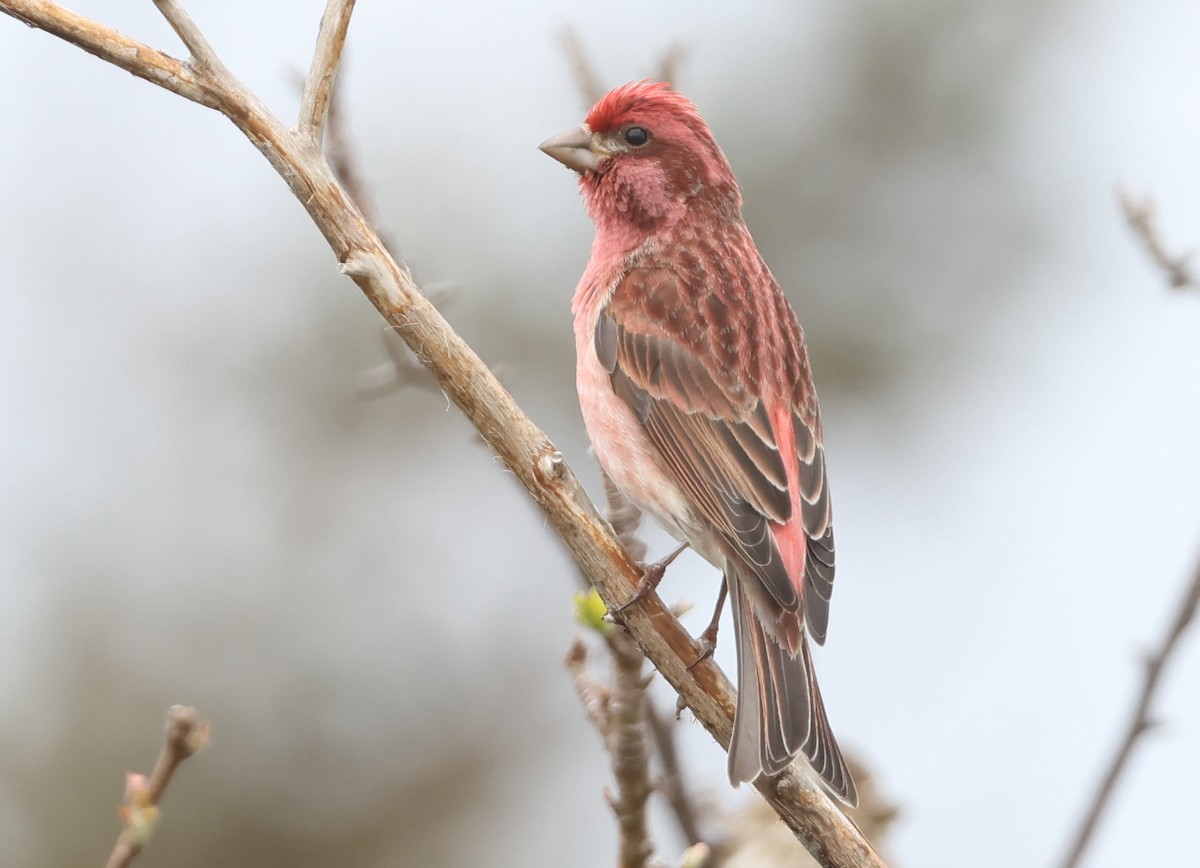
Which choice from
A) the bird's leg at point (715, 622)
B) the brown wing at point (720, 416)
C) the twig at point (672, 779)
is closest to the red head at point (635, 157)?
the brown wing at point (720, 416)

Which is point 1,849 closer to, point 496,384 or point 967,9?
point 496,384

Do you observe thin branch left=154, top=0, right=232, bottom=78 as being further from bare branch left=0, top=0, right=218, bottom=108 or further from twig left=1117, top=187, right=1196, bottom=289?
twig left=1117, top=187, right=1196, bottom=289

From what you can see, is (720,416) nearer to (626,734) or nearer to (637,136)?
(637,136)

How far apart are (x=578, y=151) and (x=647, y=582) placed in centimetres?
246

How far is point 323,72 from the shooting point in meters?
4.42

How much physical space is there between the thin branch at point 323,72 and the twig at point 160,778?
1.85 meters

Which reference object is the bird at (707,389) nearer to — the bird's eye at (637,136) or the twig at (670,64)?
the bird's eye at (637,136)

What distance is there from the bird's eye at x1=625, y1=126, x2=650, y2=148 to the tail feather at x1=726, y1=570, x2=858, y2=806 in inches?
78.7

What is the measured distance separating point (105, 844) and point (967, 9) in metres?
7.99

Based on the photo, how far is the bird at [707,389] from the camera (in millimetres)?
5336

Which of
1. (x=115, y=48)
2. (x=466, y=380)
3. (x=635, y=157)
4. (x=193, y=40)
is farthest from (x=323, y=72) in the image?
(x=635, y=157)

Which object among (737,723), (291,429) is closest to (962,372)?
(291,429)

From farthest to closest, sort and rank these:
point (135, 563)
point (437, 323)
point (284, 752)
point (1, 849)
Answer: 1. point (135, 563)
2. point (284, 752)
3. point (1, 849)
4. point (437, 323)

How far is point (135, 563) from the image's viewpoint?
11.3 metres
